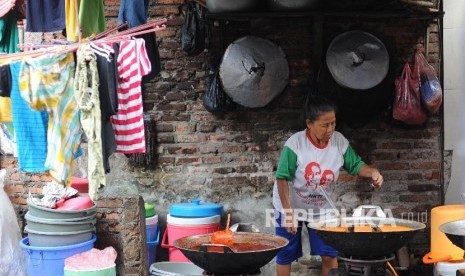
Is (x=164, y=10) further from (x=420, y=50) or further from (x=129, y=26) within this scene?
(x=420, y=50)

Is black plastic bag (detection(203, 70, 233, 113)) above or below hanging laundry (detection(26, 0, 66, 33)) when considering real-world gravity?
below

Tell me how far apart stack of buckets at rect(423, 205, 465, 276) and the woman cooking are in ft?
3.25

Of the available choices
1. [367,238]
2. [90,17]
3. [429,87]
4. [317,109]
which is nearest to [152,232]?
[317,109]

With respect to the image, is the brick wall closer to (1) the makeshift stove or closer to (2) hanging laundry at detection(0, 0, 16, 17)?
(2) hanging laundry at detection(0, 0, 16, 17)

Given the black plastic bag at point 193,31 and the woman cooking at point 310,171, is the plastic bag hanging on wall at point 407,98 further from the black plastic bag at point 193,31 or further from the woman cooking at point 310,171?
the black plastic bag at point 193,31

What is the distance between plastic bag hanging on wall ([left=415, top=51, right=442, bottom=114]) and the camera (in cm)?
588

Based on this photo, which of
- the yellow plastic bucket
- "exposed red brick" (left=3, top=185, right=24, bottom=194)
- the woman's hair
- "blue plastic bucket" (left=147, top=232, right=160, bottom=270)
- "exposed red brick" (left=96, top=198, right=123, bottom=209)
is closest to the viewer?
the woman's hair

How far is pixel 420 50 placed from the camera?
629 centimetres

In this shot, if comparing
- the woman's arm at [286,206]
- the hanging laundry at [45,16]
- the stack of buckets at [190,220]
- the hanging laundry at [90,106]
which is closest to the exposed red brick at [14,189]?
the stack of buckets at [190,220]

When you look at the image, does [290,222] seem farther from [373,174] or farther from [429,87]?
[429,87]

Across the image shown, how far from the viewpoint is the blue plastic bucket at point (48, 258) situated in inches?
232

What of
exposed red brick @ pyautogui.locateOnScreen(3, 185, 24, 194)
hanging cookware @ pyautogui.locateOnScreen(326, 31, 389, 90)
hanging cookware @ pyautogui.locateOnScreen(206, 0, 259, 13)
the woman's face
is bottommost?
exposed red brick @ pyautogui.locateOnScreen(3, 185, 24, 194)

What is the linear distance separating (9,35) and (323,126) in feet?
8.67

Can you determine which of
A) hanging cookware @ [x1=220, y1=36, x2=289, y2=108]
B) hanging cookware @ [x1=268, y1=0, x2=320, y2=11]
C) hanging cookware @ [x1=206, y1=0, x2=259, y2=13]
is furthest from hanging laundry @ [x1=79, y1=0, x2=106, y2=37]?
hanging cookware @ [x1=268, y1=0, x2=320, y2=11]
